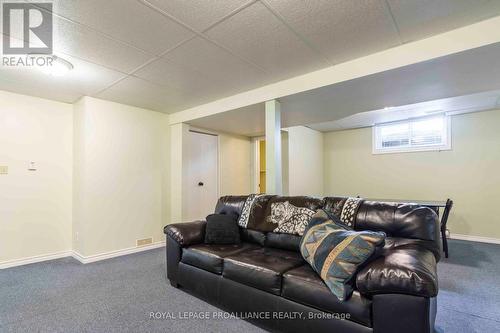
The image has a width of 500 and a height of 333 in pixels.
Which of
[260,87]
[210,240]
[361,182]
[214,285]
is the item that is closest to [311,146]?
[361,182]

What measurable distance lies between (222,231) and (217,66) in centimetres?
178

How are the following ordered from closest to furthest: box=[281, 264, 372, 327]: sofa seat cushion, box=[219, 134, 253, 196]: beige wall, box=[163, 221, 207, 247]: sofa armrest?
box=[281, 264, 372, 327]: sofa seat cushion, box=[163, 221, 207, 247]: sofa armrest, box=[219, 134, 253, 196]: beige wall

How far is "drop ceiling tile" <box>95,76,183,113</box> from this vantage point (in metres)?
3.23

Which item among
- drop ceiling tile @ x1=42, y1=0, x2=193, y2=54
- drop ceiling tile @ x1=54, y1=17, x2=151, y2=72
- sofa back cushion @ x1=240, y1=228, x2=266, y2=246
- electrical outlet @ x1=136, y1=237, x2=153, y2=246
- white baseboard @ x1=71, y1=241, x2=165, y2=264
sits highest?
drop ceiling tile @ x1=42, y1=0, x2=193, y2=54

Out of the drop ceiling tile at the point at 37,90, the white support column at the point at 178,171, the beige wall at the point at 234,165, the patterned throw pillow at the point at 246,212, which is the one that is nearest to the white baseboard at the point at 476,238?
the beige wall at the point at 234,165

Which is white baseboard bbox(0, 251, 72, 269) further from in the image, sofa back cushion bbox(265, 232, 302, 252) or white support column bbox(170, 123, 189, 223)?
sofa back cushion bbox(265, 232, 302, 252)

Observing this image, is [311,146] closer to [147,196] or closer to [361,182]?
[361,182]

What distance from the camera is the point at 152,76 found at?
299cm

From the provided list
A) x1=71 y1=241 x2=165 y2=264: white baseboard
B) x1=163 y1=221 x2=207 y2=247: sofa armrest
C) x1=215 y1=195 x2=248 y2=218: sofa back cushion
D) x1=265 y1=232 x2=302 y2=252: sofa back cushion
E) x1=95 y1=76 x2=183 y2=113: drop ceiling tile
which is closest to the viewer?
x1=265 y1=232 x2=302 y2=252: sofa back cushion

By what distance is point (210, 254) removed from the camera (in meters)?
2.40

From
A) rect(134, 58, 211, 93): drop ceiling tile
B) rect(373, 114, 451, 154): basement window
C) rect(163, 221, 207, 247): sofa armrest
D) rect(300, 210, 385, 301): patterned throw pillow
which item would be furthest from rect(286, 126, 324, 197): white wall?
rect(300, 210, 385, 301): patterned throw pillow

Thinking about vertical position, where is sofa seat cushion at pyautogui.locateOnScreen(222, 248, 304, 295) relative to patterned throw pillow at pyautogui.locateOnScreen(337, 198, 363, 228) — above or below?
below

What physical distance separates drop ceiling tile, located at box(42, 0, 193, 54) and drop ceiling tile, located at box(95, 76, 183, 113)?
0.97 metres

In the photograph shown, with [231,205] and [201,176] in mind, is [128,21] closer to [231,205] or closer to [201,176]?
[231,205]
